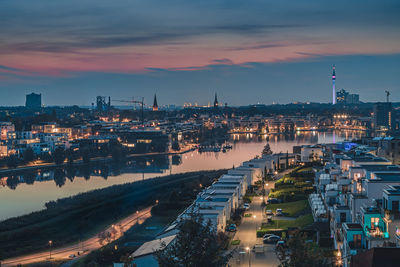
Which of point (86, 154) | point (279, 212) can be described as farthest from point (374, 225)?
point (86, 154)

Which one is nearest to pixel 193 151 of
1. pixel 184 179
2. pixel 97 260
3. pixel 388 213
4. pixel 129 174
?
pixel 129 174

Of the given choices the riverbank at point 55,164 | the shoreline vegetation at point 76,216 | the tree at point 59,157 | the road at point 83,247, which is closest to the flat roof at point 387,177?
the road at point 83,247

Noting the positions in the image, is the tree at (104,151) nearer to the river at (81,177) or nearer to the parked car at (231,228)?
the river at (81,177)

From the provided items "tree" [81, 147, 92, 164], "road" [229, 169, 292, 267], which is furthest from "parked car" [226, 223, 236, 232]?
"tree" [81, 147, 92, 164]

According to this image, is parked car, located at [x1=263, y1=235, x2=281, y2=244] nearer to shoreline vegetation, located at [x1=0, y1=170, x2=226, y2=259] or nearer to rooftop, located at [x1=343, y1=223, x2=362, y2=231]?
rooftop, located at [x1=343, y1=223, x2=362, y2=231]

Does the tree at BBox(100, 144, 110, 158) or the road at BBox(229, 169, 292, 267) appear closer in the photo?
the road at BBox(229, 169, 292, 267)

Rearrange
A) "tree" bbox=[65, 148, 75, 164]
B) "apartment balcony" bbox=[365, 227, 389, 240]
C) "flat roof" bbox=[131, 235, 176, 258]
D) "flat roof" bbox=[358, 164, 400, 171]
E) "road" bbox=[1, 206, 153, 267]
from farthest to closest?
"tree" bbox=[65, 148, 75, 164] → "flat roof" bbox=[358, 164, 400, 171] → "road" bbox=[1, 206, 153, 267] → "flat roof" bbox=[131, 235, 176, 258] → "apartment balcony" bbox=[365, 227, 389, 240]
